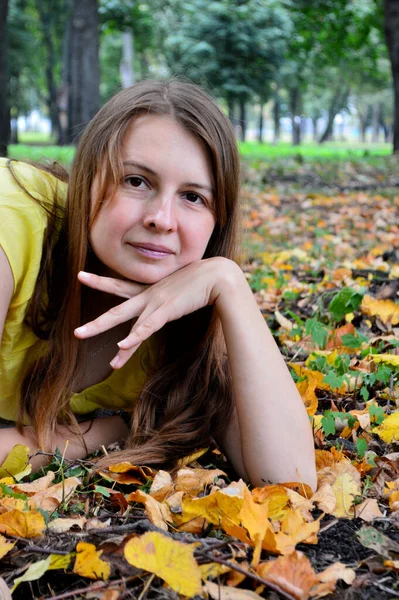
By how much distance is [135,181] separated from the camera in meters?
1.92

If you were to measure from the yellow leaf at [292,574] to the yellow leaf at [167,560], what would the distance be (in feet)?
0.50

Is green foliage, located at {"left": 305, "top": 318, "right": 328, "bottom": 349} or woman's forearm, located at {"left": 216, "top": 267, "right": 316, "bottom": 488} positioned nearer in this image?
woman's forearm, located at {"left": 216, "top": 267, "right": 316, "bottom": 488}

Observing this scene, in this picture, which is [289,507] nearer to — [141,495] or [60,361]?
[141,495]

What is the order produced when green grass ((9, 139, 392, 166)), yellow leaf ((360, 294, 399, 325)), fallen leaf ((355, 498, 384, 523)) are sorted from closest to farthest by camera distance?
fallen leaf ((355, 498, 384, 523)) < yellow leaf ((360, 294, 399, 325)) < green grass ((9, 139, 392, 166))

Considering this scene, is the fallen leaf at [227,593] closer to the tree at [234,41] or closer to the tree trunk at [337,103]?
the tree at [234,41]

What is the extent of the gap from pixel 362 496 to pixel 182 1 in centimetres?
2762

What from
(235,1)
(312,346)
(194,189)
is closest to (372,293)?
(312,346)

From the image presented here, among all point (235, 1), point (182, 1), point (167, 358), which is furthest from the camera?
point (182, 1)

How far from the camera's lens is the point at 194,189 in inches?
76.4

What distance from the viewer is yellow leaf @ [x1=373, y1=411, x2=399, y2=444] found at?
2100 mm

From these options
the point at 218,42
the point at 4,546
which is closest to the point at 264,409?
the point at 4,546

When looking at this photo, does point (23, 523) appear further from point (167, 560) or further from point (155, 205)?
point (155, 205)

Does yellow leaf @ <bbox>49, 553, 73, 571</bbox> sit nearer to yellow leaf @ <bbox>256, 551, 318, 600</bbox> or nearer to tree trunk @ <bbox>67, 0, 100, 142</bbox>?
yellow leaf @ <bbox>256, 551, 318, 600</bbox>

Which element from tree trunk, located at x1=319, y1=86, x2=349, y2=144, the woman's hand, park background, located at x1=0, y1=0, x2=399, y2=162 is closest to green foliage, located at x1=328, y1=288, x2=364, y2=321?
the woman's hand
